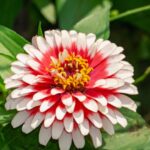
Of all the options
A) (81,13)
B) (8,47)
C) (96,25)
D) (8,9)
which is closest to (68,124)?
(8,47)

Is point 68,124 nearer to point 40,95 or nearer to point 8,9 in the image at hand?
point 40,95

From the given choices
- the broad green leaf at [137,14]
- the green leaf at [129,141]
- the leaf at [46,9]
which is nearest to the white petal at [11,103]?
the green leaf at [129,141]

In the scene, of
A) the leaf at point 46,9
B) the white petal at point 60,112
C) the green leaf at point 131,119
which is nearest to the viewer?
the white petal at point 60,112

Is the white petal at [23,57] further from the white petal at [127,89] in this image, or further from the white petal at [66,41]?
the white petal at [127,89]

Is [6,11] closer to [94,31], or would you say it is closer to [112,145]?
[94,31]

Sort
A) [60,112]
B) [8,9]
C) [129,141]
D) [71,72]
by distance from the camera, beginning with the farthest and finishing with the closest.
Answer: [8,9] → [129,141] → [71,72] → [60,112]

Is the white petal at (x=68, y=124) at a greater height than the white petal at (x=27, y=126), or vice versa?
the white petal at (x=27, y=126)
